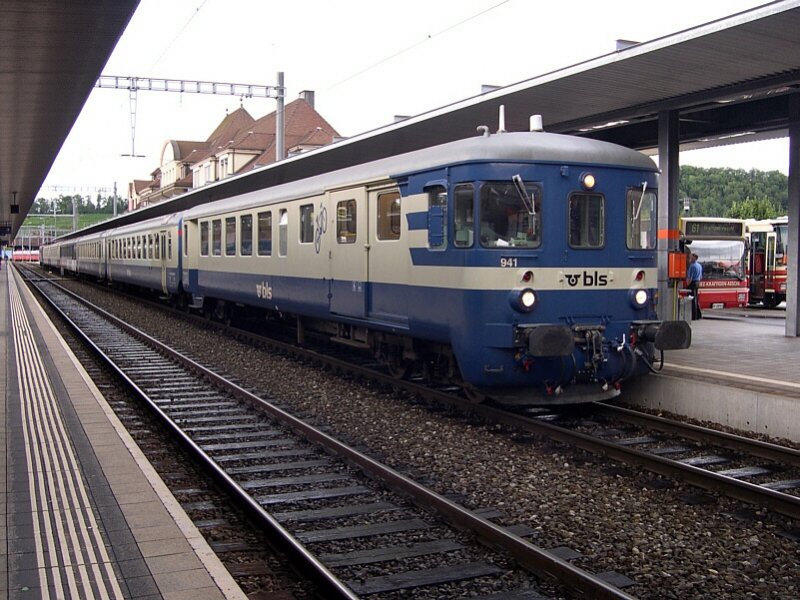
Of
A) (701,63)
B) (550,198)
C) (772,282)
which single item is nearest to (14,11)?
(550,198)

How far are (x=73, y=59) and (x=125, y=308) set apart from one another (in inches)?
752

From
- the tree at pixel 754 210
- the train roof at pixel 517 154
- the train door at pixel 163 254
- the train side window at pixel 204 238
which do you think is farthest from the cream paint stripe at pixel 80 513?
the tree at pixel 754 210

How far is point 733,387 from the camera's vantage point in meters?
9.42

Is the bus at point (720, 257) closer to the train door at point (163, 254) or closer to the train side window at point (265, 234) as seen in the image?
the train side window at point (265, 234)

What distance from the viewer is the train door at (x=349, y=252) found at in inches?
442

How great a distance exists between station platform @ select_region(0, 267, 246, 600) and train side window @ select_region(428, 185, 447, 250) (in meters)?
3.82

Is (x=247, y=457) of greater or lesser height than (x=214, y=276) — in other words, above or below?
below

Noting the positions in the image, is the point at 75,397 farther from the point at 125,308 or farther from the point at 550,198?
the point at 125,308

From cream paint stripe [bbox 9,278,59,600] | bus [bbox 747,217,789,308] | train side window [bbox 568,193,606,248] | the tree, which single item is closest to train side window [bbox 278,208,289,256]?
cream paint stripe [bbox 9,278,59,600]

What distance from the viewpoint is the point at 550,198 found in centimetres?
902

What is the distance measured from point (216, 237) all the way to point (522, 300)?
451 inches

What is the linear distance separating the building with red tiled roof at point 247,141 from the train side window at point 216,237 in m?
27.6

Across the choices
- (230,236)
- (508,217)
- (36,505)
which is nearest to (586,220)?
(508,217)

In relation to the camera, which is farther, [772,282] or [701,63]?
[772,282]
